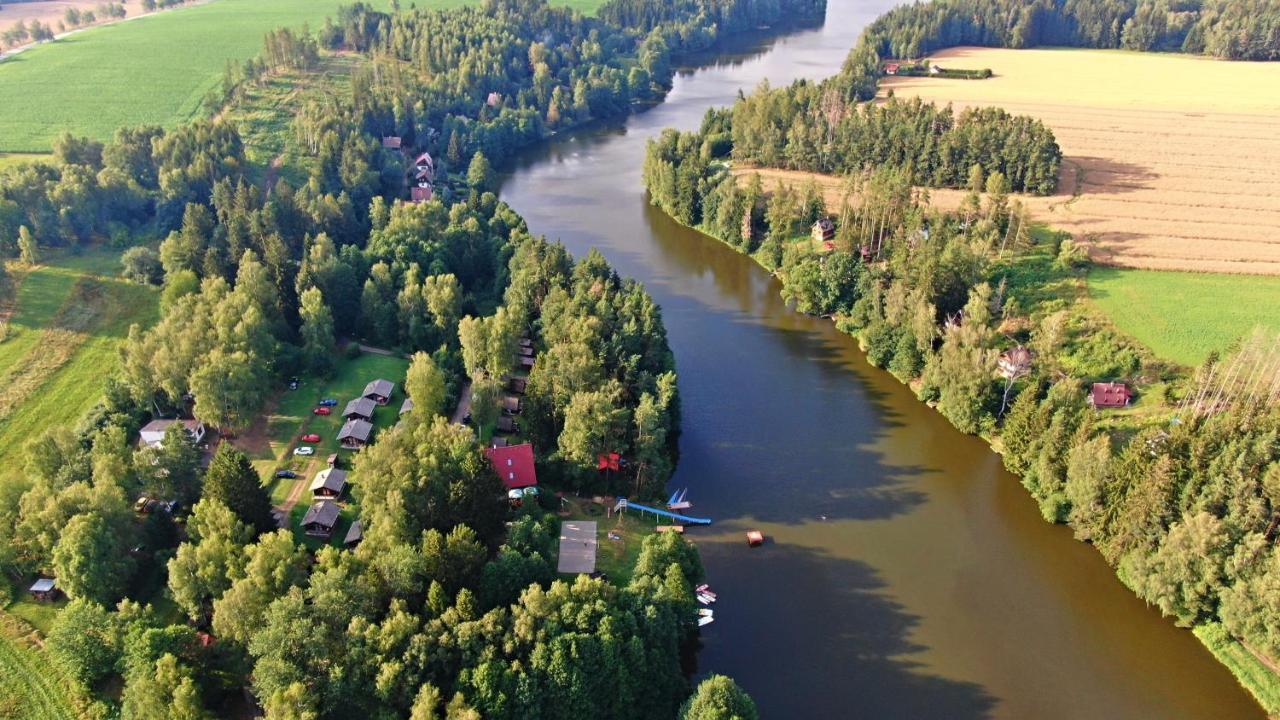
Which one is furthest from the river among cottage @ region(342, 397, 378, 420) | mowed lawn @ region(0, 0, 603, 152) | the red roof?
→ mowed lawn @ region(0, 0, 603, 152)

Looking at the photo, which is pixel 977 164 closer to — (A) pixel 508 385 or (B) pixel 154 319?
(A) pixel 508 385

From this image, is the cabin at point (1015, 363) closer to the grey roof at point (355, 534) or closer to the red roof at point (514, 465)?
the red roof at point (514, 465)

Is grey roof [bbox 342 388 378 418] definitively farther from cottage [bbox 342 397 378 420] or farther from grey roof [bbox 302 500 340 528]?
grey roof [bbox 302 500 340 528]

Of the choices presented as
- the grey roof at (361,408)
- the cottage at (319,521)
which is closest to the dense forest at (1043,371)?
the grey roof at (361,408)

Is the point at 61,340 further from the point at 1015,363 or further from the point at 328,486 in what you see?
the point at 1015,363

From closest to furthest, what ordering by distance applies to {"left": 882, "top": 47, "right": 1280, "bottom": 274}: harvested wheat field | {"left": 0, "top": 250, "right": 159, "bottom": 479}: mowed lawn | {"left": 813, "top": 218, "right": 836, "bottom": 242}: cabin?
1. {"left": 0, "top": 250, "right": 159, "bottom": 479}: mowed lawn
2. {"left": 882, "top": 47, "right": 1280, "bottom": 274}: harvested wheat field
3. {"left": 813, "top": 218, "right": 836, "bottom": 242}: cabin

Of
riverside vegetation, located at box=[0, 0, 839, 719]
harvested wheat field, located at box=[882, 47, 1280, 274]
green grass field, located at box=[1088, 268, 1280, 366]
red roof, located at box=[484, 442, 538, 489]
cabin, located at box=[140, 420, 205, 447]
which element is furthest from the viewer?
harvested wheat field, located at box=[882, 47, 1280, 274]
